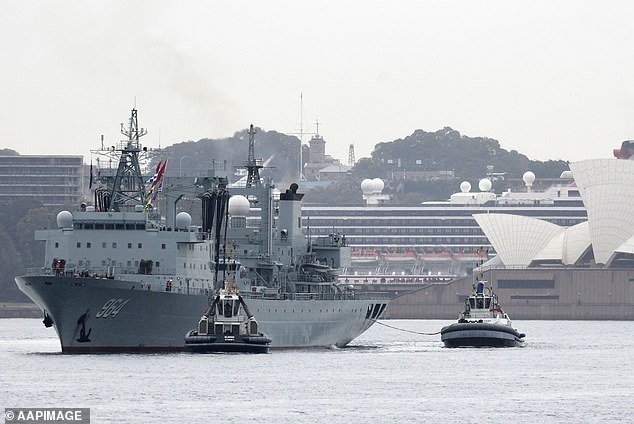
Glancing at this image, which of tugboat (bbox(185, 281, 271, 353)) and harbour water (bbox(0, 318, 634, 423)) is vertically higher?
tugboat (bbox(185, 281, 271, 353))

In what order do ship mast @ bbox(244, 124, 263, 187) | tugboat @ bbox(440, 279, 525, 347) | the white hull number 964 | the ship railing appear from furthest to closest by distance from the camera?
ship mast @ bbox(244, 124, 263, 187) < tugboat @ bbox(440, 279, 525, 347) < the ship railing < the white hull number 964

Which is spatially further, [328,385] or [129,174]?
[129,174]

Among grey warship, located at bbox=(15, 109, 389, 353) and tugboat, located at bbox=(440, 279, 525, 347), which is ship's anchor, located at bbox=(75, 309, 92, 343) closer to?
grey warship, located at bbox=(15, 109, 389, 353)

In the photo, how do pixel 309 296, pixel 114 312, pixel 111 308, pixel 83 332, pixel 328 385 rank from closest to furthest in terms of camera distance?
pixel 328 385, pixel 111 308, pixel 114 312, pixel 83 332, pixel 309 296

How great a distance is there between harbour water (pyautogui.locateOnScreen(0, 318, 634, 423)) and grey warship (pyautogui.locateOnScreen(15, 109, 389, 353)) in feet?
5.89

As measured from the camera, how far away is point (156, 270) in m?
88.3

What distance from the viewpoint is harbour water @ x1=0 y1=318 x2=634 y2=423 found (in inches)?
2451

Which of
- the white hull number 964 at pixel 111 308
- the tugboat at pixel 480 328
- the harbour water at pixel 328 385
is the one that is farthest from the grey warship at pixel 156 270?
the tugboat at pixel 480 328

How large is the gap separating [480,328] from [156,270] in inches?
857

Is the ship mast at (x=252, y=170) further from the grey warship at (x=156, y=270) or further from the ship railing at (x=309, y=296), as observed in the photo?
the ship railing at (x=309, y=296)

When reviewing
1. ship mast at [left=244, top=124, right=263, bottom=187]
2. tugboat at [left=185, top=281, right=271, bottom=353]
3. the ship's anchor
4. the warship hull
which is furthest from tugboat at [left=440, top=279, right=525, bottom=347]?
the ship's anchor

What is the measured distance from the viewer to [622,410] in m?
64.9

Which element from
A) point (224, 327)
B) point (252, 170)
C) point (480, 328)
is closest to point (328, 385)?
point (224, 327)

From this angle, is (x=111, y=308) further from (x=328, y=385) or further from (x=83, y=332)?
(x=328, y=385)
